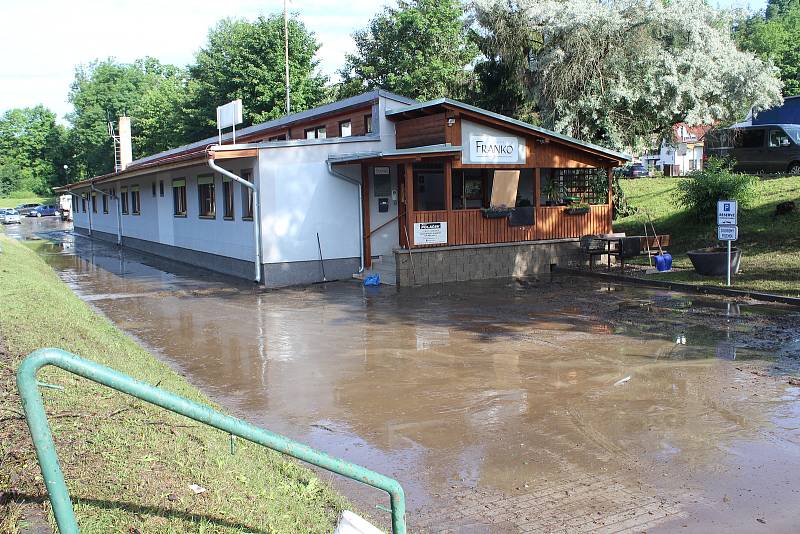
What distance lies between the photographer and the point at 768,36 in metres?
68.8

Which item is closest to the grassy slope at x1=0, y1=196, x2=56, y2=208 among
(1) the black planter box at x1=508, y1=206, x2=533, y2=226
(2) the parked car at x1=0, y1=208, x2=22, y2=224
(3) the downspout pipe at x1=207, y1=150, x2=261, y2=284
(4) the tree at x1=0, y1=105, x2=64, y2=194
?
(4) the tree at x1=0, y1=105, x2=64, y2=194

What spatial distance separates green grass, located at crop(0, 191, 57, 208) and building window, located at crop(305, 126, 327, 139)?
7127 cm

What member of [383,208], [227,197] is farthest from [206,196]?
[383,208]

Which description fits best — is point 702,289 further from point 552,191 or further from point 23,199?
point 23,199

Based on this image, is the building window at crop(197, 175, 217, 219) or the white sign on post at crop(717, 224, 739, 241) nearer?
the white sign on post at crop(717, 224, 739, 241)

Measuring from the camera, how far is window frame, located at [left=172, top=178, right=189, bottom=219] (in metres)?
25.4

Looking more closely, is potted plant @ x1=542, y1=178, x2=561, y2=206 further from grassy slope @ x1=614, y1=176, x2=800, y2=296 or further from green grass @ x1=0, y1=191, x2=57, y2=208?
green grass @ x1=0, y1=191, x2=57, y2=208

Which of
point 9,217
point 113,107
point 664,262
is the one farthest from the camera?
point 113,107

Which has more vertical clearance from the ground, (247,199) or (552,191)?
(552,191)

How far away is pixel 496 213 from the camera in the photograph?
1927cm

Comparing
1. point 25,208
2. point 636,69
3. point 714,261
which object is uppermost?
point 636,69

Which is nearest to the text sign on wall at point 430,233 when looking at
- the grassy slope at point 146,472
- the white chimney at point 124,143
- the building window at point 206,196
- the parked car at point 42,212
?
the building window at point 206,196

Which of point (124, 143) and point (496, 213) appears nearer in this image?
point (496, 213)

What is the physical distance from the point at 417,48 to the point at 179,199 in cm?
2144
